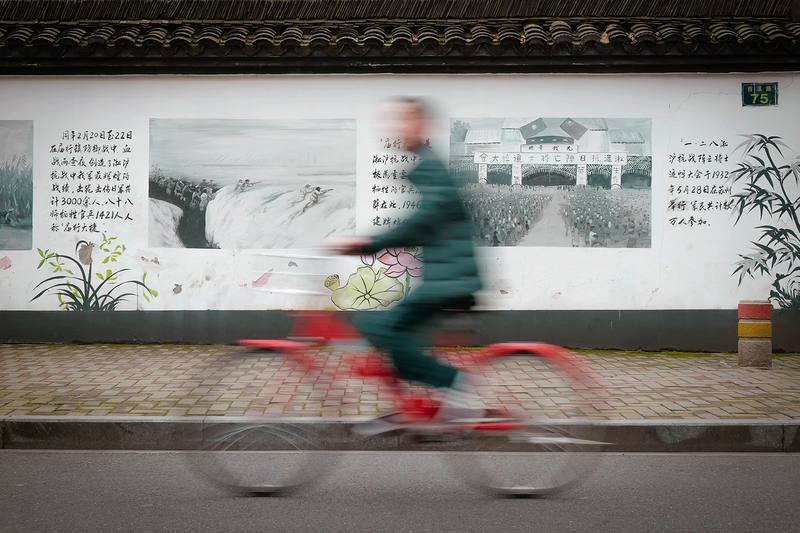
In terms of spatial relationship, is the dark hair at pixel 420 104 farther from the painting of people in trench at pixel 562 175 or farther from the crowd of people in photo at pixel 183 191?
the crowd of people in photo at pixel 183 191

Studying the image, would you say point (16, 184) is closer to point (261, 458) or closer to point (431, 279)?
point (261, 458)

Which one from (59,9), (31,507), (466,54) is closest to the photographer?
(31,507)

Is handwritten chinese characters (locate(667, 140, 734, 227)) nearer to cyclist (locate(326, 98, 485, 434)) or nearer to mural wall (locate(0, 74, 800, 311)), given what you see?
mural wall (locate(0, 74, 800, 311))

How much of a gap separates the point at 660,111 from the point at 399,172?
11.5 ft

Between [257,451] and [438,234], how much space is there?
2.16 m

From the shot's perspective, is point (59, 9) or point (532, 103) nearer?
point (532, 103)

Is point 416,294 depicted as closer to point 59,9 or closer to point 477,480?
point 477,480

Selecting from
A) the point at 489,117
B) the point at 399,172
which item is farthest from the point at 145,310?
the point at 489,117

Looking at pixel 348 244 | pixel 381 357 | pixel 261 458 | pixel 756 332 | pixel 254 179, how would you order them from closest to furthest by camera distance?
pixel 348 244 → pixel 381 357 → pixel 261 458 → pixel 756 332 → pixel 254 179

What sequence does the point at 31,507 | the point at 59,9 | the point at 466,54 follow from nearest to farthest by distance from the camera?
the point at 31,507 → the point at 466,54 → the point at 59,9

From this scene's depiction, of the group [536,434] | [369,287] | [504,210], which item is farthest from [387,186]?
[536,434]

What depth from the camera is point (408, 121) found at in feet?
12.3

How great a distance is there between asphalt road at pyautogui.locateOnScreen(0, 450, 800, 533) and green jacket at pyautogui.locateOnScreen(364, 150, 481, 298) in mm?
1261

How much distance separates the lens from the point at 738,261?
8.73 meters
